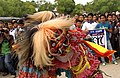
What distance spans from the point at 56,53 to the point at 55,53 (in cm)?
2

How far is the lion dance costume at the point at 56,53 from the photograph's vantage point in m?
2.44

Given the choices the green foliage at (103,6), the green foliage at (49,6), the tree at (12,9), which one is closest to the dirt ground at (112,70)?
the green foliage at (49,6)

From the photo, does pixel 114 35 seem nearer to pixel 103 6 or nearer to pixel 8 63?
pixel 8 63

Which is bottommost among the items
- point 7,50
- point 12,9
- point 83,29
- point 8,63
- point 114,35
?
point 8,63

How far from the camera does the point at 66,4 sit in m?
49.1

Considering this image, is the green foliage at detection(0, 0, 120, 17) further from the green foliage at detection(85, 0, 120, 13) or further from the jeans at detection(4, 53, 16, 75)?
the jeans at detection(4, 53, 16, 75)

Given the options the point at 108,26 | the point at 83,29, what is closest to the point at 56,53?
the point at 83,29

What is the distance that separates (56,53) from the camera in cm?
255

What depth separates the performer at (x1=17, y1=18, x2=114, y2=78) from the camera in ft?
8.00

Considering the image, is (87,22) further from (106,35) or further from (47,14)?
(47,14)

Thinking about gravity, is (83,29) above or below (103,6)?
below

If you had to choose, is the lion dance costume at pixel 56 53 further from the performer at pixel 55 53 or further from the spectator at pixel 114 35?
the spectator at pixel 114 35

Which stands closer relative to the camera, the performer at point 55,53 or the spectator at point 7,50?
the performer at point 55,53

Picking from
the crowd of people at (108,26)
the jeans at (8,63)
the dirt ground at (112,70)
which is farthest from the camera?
the crowd of people at (108,26)
